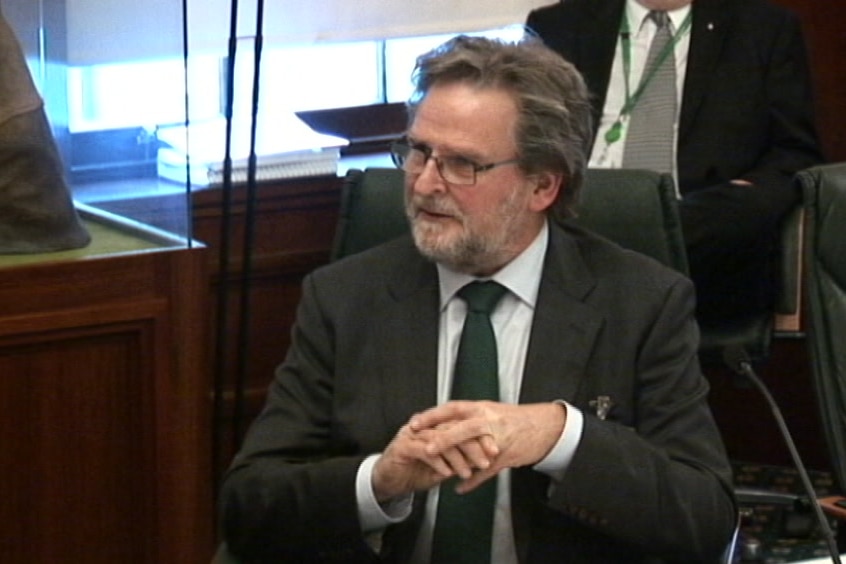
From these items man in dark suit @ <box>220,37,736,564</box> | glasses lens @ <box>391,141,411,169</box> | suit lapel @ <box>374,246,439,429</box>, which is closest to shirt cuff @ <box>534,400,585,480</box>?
man in dark suit @ <box>220,37,736,564</box>

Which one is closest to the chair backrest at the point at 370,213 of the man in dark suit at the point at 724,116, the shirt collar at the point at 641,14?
the man in dark suit at the point at 724,116

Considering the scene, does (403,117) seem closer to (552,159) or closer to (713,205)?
(713,205)

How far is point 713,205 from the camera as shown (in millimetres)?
3207

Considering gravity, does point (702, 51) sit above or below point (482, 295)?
above

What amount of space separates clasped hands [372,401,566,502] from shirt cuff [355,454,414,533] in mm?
19

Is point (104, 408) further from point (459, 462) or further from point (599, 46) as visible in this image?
point (599, 46)

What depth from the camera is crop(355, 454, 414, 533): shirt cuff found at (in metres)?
2.03

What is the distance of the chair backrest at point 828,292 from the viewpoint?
2.50m

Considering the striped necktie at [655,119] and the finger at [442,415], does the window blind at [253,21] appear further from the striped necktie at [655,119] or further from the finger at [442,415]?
the finger at [442,415]

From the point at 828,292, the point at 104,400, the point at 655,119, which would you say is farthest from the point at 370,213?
the point at 655,119

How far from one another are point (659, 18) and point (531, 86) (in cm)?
136

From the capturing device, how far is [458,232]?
7.02ft

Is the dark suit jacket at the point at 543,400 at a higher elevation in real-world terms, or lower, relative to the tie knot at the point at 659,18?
lower

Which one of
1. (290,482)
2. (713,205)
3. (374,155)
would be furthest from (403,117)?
(290,482)
